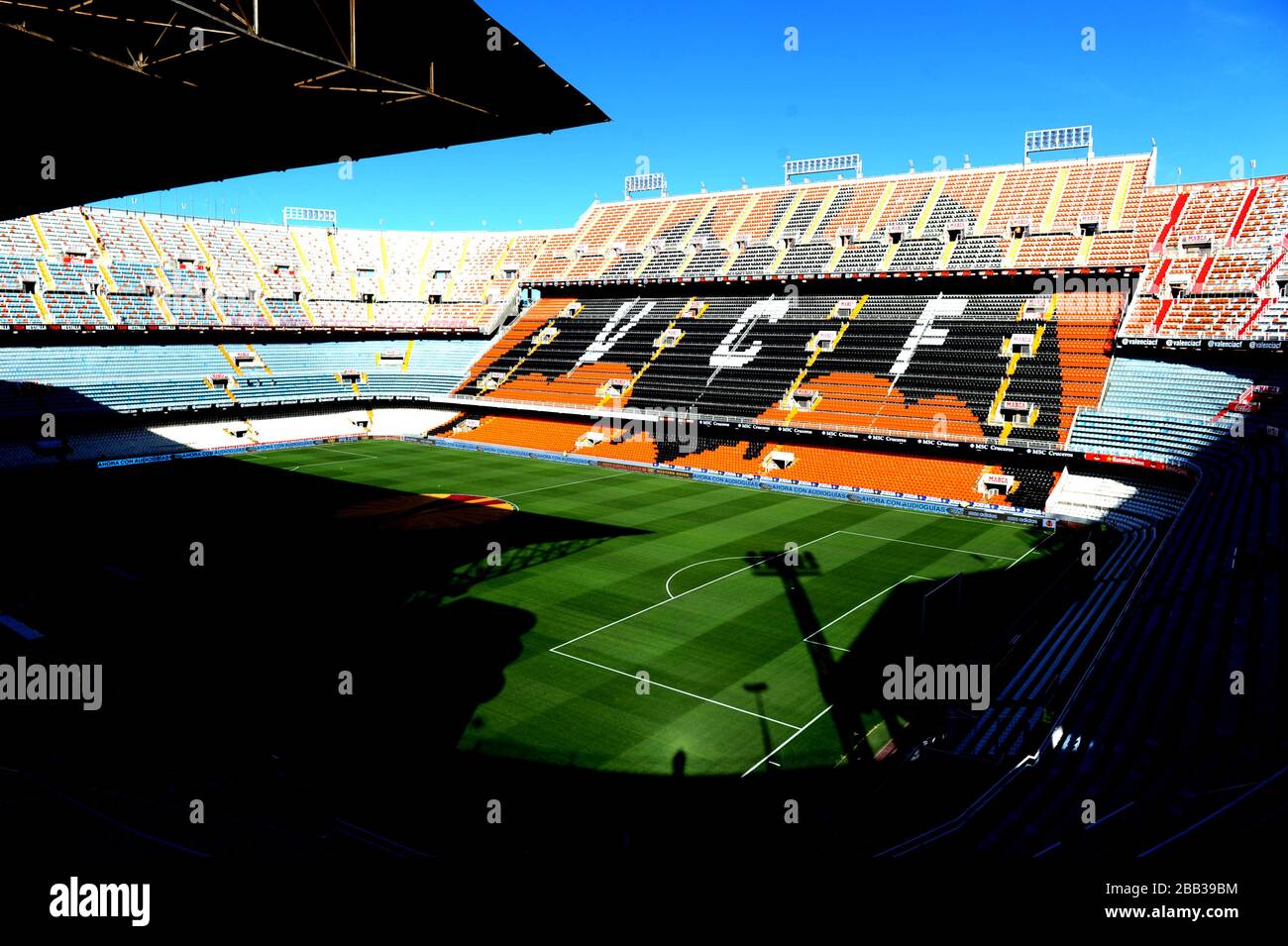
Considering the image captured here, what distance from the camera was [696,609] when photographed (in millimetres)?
21531

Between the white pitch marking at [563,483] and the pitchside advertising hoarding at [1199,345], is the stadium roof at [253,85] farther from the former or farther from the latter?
the pitchside advertising hoarding at [1199,345]

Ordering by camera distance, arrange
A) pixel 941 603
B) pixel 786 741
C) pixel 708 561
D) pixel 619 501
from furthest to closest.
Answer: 1. pixel 619 501
2. pixel 708 561
3. pixel 941 603
4. pixel 786 741

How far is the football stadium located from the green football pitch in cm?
15

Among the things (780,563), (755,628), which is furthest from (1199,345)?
(755,628)

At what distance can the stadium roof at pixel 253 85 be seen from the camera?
1016 centimetres

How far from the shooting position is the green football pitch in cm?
1487

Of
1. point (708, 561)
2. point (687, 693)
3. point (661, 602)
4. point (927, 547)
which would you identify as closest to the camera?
point (687, 693)

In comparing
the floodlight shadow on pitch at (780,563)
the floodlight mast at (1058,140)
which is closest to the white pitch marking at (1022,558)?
the floodlight shadow on pitch at (780,563)

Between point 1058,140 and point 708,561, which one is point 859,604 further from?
point 1058,140

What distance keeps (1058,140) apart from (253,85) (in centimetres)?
5741

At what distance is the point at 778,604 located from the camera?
72.4 feet

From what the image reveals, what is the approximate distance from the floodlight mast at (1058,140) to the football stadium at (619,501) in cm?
44
